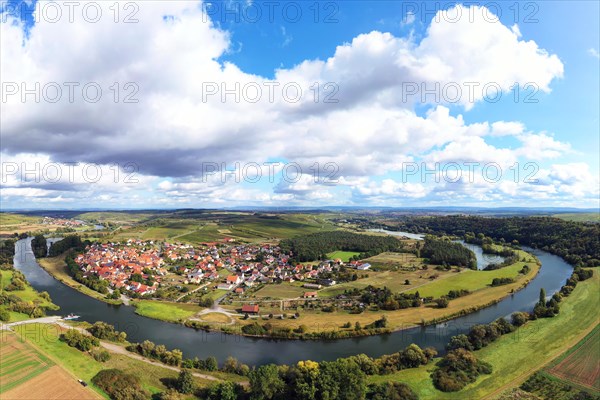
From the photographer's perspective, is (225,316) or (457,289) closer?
(225,316)

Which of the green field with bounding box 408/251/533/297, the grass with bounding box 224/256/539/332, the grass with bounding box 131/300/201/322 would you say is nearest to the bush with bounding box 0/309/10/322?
the grass with bounding box 131/300/201/322

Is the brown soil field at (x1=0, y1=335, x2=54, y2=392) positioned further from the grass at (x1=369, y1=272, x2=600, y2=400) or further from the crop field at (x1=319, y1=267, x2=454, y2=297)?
the crop field at (x1=319, y1=267, x2=454, y2=297)

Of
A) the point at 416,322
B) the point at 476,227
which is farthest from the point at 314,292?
the point at 476,227

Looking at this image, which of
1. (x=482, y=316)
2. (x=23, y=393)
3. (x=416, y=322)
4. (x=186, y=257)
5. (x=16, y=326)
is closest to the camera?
(x=23, y=393)

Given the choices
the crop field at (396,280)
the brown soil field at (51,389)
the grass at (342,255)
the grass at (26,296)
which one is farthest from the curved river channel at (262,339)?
the grass at (342,255)

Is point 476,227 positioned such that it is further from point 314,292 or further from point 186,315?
point 186,315
